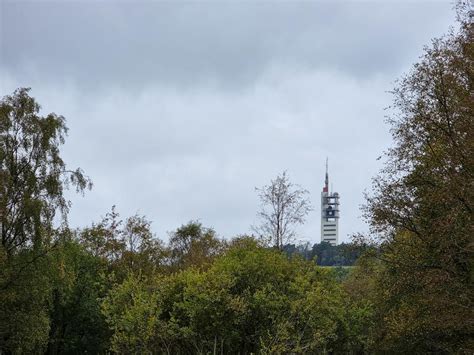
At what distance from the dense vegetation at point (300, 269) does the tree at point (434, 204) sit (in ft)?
0.16

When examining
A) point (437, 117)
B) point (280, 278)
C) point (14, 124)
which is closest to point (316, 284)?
point (280, 278)

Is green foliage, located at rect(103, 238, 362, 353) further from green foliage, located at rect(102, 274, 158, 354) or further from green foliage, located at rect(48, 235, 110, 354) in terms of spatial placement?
green foliage, located at rect(48, 235, 110, 354)

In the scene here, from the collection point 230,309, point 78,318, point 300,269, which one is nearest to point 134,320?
point 230,309

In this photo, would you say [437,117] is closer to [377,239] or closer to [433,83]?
[433,83]

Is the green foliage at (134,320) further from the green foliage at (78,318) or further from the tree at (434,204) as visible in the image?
the green foliage at (78,318)

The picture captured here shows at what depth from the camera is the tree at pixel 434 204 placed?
16.8 meters

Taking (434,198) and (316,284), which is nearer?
(434,198)

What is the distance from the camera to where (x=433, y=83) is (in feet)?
63.5

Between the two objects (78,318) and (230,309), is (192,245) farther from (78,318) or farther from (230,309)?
(230,309)

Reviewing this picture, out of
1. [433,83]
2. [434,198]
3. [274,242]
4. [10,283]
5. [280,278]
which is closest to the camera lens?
[434,198]

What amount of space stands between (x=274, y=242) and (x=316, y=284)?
6818mm

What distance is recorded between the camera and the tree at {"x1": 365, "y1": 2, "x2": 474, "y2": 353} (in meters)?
16.8

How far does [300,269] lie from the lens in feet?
85.7

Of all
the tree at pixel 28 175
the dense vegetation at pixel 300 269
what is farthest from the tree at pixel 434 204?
the tree at pixel 28 175
